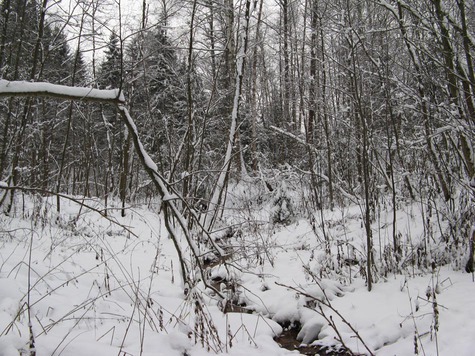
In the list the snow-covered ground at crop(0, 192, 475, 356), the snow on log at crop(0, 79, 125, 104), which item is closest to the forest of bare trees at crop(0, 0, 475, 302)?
the snow on log at crop(0, 79, 125, 104)

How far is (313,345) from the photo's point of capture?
2.96m

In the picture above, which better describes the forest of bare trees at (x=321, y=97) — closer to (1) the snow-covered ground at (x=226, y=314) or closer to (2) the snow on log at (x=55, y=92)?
(2) the snow on log at (x=55, y=92)

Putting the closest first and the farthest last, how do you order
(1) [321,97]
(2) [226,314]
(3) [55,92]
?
(3) [55,92], (2) [226,314], (1) [321,97]

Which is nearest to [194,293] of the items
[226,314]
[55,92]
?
[226,314]

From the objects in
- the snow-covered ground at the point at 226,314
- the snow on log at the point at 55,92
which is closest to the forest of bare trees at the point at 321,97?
the snow on log at the point at 55,92

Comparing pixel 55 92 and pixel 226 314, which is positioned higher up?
pixel 55 92

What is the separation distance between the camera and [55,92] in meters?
1.78

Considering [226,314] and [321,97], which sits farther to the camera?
[321,97]

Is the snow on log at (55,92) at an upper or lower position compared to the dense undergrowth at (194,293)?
upper

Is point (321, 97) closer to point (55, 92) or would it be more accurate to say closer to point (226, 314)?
point (226, 314)

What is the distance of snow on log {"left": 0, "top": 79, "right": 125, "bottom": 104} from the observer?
5.50ft

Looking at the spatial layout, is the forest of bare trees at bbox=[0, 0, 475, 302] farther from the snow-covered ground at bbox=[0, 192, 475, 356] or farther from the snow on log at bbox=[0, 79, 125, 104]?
the snow-covered ground at bbox=[0, 192, 475, 356]

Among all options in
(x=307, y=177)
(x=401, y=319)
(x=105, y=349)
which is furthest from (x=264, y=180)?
(x=105, y=349)

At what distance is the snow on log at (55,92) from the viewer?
1.68 m
